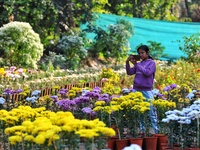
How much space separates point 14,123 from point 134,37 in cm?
1479

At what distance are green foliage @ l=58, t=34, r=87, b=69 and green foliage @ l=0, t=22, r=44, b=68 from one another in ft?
5.32

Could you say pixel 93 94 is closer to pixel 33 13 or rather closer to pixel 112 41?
pixel 33 13

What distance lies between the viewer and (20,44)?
1573cm

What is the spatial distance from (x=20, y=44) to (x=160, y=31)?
674 cm

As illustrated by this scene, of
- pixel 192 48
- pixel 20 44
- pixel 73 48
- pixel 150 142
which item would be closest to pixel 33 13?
pixel 73 48

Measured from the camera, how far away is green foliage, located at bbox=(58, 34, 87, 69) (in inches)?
685

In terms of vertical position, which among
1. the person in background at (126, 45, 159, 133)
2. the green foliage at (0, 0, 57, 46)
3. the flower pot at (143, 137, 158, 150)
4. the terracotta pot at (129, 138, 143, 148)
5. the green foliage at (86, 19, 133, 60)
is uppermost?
the green foliage at (0, 0, 57, 46)

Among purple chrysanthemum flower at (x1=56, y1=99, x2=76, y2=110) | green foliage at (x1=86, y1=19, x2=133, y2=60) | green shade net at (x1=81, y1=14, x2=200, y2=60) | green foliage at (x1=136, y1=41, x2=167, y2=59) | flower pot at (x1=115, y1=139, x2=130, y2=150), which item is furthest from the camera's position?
green shade net at (x1=81, y1=14, x2=200, y2=60)

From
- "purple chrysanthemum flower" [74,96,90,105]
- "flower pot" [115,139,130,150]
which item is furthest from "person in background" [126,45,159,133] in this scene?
"flower pot" [115,139,130,150]

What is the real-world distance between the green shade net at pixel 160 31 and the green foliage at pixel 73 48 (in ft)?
8.86

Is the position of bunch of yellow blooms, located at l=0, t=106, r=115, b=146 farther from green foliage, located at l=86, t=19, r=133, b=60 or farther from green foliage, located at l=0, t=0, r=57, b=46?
green foliage, located at l=86, t=19, r=133, b=60

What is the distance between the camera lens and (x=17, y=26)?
15500 millimetres

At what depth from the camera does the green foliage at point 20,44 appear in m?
15.5

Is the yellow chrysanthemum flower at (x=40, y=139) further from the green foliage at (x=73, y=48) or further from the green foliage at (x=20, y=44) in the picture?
the green foliage at (x=73, y=48)
